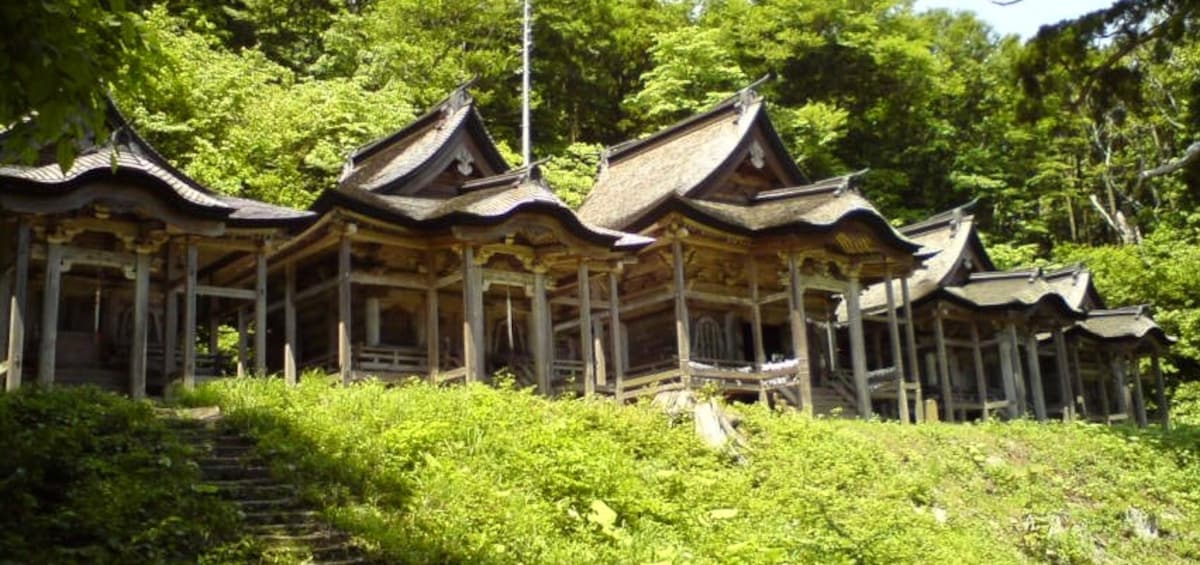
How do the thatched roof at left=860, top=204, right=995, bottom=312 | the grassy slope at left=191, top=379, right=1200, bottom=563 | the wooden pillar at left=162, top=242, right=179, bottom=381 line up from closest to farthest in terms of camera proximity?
the grassy slope at left=191, top=379, right=1200, bottom=563
the wooden pillar at left=162, top=242, right=179, bottom=381
the thatched roof at left=860, top=204, right=995, bottom=312

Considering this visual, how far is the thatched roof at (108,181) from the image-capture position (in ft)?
55.7

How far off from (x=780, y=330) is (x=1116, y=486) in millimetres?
10178

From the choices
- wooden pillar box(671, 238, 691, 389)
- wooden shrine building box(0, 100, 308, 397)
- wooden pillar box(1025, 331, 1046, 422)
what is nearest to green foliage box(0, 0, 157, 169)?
wooden shrine building box(0, 100, 308, 397)

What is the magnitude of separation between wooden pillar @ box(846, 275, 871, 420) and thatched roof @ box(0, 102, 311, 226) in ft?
42.1

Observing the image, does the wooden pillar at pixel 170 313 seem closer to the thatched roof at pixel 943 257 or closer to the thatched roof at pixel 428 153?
the thatched roof at pixel 428 153

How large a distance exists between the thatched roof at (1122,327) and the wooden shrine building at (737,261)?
37.3ft

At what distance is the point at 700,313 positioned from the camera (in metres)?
27.6

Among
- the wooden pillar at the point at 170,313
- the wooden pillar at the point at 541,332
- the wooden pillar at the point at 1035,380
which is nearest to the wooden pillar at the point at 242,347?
the wooden pillar at the point at 170,313

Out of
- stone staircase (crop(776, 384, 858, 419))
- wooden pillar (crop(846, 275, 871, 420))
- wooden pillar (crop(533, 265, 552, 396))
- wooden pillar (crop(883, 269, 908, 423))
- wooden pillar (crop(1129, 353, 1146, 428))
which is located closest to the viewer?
wooden pillar (crop(533, 265, 552, 396))

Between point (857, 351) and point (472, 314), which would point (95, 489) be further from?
point (857, 351)

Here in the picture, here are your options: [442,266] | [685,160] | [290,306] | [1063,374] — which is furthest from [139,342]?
[1063,374]

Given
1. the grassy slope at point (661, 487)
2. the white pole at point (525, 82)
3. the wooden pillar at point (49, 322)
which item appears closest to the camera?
the grassy slope at point (661, 487)

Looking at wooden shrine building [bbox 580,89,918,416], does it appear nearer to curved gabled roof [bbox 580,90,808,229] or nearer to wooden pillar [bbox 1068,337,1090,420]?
curved gabled roof [bbox 580,90,808,229]

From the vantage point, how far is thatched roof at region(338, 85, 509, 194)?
24594mm
